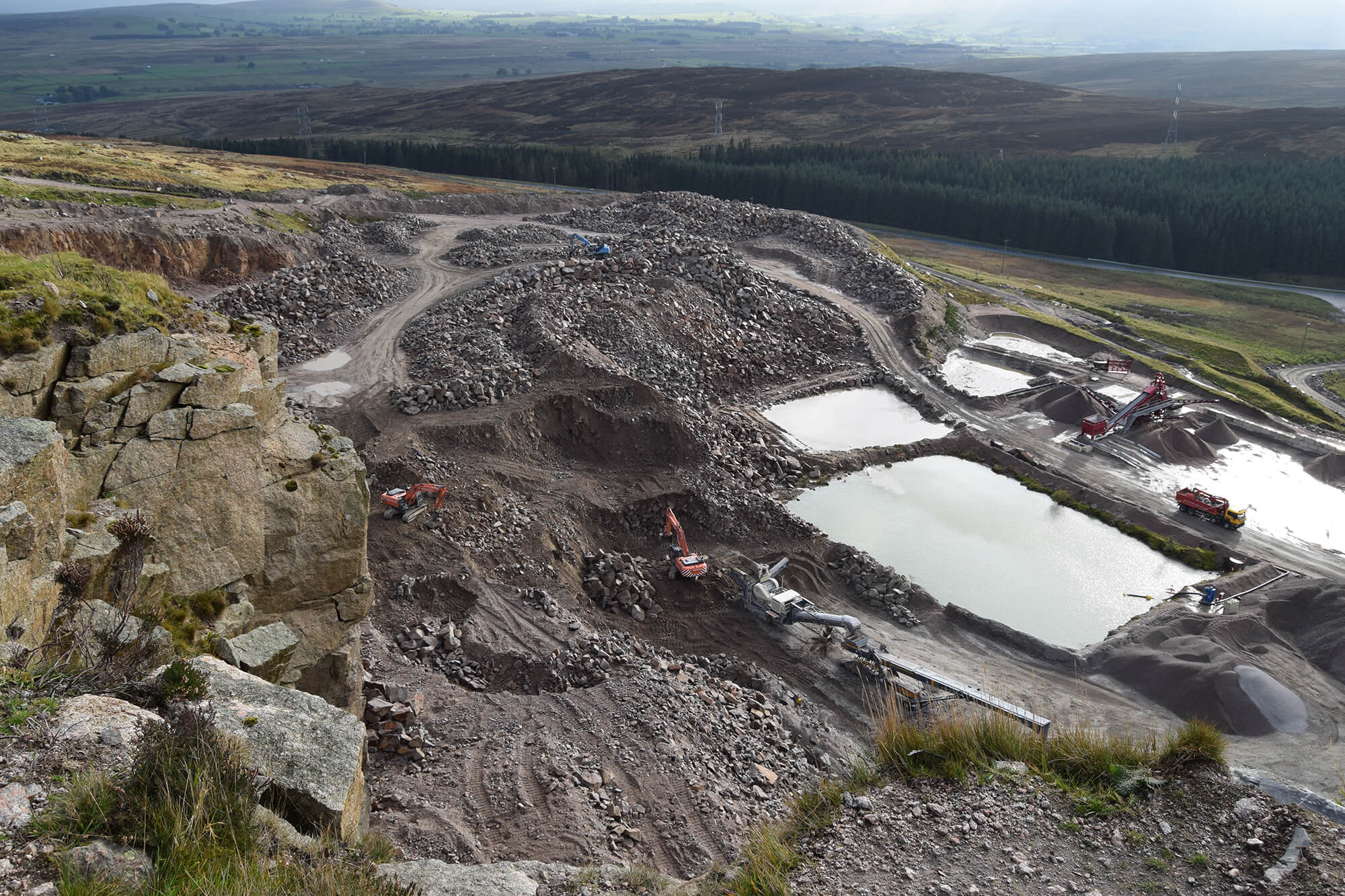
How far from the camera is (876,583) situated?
1024 inches

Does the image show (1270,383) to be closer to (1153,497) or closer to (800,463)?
(1153,497)

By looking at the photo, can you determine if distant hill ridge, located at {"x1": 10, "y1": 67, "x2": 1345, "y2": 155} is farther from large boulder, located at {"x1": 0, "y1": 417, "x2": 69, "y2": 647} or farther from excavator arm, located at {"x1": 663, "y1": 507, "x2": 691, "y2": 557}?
large boulder, located at {"x1": 0, "y1": 417, "x2": 69, "y2": 647}

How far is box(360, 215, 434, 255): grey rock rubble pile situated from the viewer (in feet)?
175

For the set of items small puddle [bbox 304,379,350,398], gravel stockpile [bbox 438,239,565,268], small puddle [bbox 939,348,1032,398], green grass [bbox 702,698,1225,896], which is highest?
gravel stockpile [bbox 438,239,565,268]

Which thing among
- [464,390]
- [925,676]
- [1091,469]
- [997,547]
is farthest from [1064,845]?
[1091,469]

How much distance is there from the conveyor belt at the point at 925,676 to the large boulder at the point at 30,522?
17.5 m

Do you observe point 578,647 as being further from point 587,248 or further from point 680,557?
point 587,248

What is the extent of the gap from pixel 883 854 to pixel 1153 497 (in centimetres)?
2730

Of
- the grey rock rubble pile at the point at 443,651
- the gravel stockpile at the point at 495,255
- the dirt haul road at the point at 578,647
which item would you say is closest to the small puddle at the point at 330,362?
the dirt haul road at the point at 578,647

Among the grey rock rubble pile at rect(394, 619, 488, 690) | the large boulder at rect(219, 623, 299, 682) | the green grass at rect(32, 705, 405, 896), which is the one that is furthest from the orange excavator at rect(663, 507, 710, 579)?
the green grass at rect(32, 705, 405, 896)

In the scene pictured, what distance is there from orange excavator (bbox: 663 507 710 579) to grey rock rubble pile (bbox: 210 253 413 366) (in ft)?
65.1

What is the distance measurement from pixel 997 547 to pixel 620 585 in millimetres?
13277

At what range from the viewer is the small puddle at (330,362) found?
36.8m

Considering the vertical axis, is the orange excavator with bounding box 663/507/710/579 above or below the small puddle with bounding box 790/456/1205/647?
above
